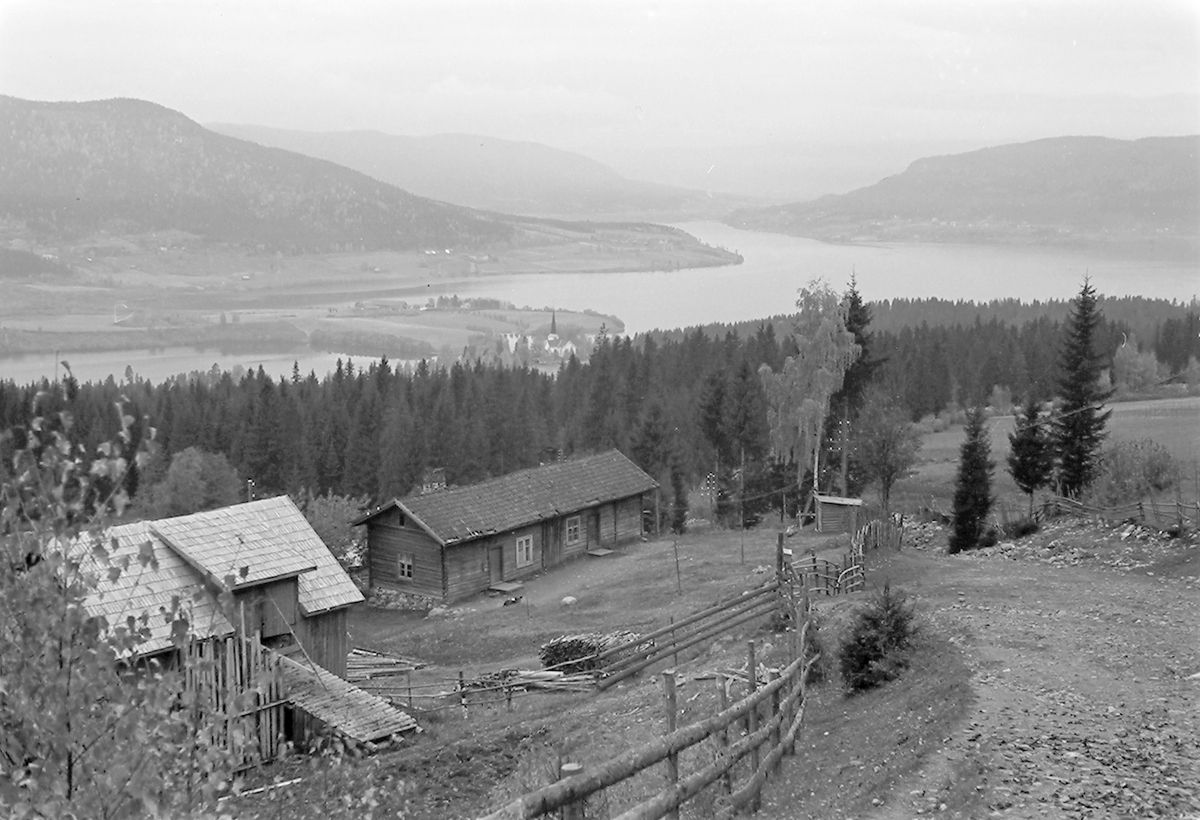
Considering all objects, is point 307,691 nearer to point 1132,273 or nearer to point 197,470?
point 197,470

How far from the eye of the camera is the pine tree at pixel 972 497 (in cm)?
4088

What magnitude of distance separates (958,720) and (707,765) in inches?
193

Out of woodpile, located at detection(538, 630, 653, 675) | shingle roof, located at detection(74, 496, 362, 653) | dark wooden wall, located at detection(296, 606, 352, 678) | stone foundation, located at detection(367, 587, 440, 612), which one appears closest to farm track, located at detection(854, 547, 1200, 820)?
woodpile, located at detection(538, 630, 653, 675)

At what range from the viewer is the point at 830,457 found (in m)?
→ 54.8

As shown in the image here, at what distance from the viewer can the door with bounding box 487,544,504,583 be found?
4197 centimetres

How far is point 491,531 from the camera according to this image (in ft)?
136

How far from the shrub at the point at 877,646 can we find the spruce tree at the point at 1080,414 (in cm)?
3199

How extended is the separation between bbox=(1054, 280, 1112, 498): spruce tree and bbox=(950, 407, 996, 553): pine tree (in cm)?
456

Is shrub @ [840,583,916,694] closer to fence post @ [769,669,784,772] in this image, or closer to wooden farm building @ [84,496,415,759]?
fence post @ [769,669,784,772]

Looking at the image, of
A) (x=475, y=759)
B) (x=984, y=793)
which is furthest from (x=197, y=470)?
(x=984, y=793)

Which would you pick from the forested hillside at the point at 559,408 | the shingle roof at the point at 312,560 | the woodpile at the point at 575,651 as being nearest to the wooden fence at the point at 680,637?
the woodpile at the point at 575,651

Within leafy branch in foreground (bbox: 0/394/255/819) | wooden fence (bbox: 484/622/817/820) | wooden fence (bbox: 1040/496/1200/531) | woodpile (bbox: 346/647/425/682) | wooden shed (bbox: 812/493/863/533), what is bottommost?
woodpile (bbox: 346/647/425/682)

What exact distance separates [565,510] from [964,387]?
65.9 meters

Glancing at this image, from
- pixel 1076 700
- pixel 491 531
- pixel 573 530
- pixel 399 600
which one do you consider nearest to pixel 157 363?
pixel 573 530
